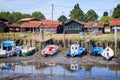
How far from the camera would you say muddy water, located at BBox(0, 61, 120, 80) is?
108ft

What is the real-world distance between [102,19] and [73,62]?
77405 millimetres

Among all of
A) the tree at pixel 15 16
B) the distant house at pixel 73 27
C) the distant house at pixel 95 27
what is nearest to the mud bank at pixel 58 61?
the distant house at pixel 73 27

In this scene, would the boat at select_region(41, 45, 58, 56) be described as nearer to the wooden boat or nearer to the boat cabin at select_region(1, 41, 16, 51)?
the wooden boat

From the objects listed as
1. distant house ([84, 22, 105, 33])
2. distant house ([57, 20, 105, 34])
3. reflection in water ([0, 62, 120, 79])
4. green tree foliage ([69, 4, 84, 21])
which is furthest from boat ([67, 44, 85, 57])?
green tree foliage ([69, 4, 84, 21])

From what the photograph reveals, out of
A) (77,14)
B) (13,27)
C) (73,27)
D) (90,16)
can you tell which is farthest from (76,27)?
(90,16)

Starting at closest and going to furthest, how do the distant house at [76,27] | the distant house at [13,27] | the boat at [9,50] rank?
the boat at [9,50]
the distant house at [76,27]
the distant house at [13,27]

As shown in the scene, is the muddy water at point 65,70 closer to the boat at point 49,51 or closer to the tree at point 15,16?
the boat at point 49,51

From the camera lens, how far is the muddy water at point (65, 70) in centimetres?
3307

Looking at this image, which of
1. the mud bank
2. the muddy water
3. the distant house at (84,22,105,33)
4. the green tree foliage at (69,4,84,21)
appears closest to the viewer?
the mud bank

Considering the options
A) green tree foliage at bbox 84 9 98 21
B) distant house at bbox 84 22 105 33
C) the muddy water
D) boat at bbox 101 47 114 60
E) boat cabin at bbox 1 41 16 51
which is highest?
green tree foliage at bbox 84 9 98 21

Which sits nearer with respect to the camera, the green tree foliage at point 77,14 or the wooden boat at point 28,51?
the wooden boat at point 28,51

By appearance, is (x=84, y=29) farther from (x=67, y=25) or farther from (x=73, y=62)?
(x=73, y=62)

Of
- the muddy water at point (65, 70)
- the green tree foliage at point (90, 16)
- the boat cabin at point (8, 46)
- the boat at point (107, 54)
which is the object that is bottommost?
the muddy water at point (65, 70)

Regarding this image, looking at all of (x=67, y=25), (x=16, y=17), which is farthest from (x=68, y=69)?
(x=16, y=17)
